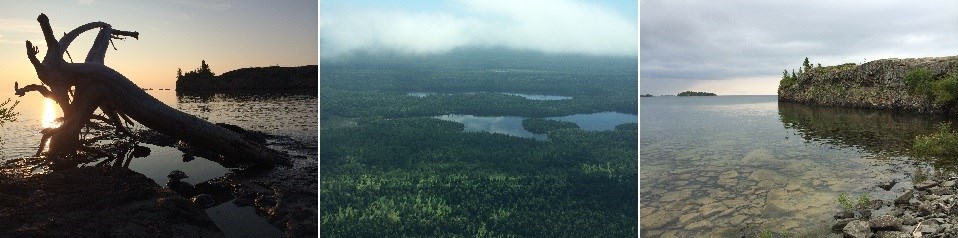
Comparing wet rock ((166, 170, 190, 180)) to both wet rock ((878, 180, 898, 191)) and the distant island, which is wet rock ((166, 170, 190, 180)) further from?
the distant island

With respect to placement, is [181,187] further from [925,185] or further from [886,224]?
[925,185]

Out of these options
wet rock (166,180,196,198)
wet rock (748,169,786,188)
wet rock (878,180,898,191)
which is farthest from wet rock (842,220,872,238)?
wet rock (166,180,196,198)

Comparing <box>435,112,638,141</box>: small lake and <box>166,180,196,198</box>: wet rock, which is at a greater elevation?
<box>435,112,638,141</box>: small lake

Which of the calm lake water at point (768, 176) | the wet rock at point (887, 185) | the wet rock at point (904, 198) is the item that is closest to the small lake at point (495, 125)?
the calm lake water at point (768, 176)

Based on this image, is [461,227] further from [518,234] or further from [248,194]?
[248,194]

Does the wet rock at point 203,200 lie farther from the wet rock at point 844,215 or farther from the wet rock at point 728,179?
the wet rock at point 728,179

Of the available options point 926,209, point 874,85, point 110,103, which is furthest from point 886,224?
point 874,85
